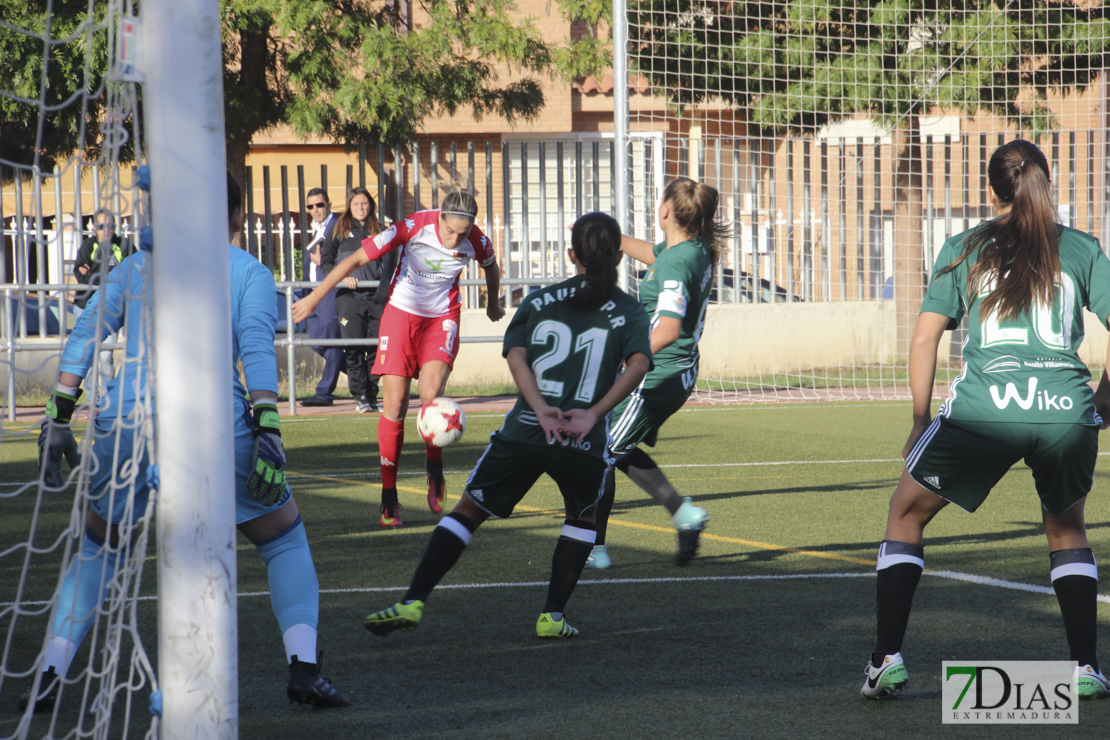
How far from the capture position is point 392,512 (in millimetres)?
7379

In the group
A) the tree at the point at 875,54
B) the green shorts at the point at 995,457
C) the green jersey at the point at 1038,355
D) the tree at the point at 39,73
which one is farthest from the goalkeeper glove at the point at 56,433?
the tree at the point at 875,54

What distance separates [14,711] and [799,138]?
13476mm

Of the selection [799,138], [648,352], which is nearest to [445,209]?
[648,352]

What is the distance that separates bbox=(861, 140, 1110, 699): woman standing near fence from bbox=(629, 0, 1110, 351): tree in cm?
1182

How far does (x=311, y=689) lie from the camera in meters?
3.92

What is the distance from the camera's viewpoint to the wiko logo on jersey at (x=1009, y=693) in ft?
12.6

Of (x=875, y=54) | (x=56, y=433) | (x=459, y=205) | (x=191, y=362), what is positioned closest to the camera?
(x=191, y=362)

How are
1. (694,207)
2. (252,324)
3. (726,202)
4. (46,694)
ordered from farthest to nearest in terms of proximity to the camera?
(726,202), (694,207), (252,324), (46,694)

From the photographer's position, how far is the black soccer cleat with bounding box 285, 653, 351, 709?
12.9 feet

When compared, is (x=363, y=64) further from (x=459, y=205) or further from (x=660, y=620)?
(x=660, y=620)

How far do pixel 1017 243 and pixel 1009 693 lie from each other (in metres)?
1.40

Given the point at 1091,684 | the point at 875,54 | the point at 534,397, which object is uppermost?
the point at 875,54

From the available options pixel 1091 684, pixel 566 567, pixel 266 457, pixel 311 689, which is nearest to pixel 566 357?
pixel 566 567

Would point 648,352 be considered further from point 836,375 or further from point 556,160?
point 836,375
